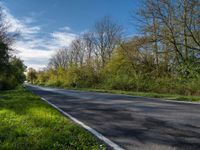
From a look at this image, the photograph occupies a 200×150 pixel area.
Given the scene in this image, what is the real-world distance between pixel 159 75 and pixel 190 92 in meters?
7.75

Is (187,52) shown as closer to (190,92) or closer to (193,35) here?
(193,35)

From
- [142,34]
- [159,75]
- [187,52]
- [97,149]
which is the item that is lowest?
[97,149]

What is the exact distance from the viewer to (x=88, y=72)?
54.9m

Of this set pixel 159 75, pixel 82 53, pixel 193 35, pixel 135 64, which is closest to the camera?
pixel 193 35

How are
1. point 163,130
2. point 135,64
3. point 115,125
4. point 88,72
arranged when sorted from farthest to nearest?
1. point 88,72
2. point 135,64
3. point 115,125
4. point 163,130

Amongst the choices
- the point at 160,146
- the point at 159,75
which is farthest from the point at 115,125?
the point at 159,75

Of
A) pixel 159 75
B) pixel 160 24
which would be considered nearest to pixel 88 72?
pixel 159 75

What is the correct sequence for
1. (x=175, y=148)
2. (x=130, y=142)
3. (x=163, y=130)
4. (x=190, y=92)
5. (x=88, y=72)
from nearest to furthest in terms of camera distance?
(x=175, y=148), (x=130, y=142), (x=163, y=130), (x=190, y=92), (x=88, y=72)

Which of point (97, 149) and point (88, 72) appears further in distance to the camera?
point (88, 72)

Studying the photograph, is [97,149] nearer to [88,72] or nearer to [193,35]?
[193,35]

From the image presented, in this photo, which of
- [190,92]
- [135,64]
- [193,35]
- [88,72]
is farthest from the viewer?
[88,72]

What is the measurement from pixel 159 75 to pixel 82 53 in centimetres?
4512

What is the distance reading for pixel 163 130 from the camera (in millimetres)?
6758

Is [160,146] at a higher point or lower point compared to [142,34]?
lower
